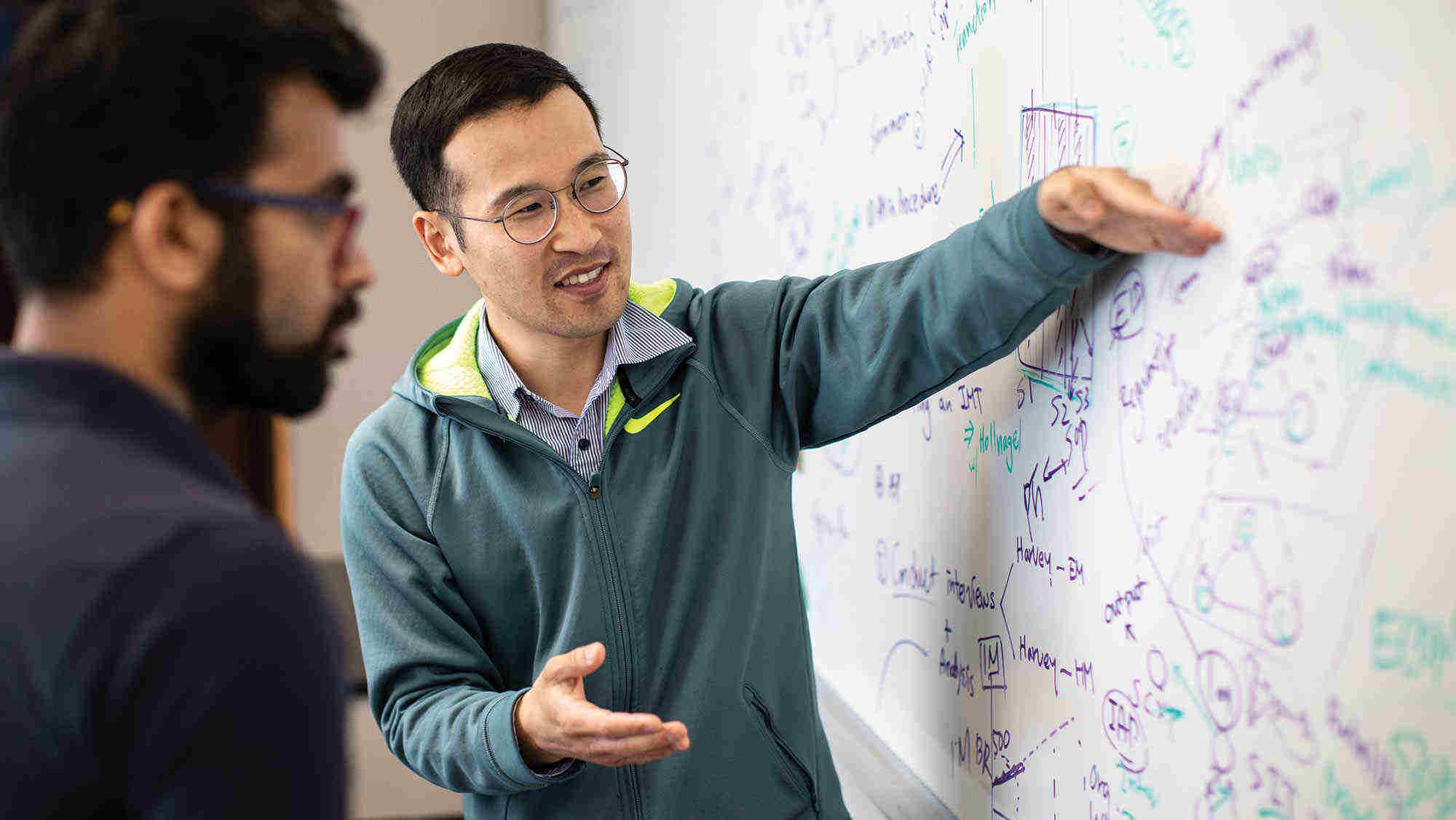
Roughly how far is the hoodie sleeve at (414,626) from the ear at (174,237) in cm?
51

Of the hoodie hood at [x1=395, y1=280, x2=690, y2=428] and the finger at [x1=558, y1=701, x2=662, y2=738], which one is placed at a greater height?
the hoodie hood at [x1=395, y1=280, x2=690, y2=428]

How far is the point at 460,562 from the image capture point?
1.11 meters

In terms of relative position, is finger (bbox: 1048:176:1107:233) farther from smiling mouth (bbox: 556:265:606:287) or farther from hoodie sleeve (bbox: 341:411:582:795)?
hoodie sleeve (bbox: 341:411:582:795)

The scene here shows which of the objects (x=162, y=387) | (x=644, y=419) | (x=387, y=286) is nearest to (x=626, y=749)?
(x=644, y=419)

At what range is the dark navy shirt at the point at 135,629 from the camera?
0.53 meters

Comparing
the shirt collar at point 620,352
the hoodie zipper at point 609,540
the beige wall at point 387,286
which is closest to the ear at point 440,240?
the shirt collar at point 620,352

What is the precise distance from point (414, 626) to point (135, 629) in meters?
0.58

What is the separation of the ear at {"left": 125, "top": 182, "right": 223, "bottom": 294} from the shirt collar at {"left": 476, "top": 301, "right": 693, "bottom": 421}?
53 centimetres

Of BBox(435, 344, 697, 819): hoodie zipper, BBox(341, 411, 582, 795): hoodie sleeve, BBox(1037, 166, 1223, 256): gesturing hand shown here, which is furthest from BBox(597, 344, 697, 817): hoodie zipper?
BBox(1037, 166, 1223, 256): gesturing hand

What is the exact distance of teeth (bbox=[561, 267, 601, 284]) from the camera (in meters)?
1.15

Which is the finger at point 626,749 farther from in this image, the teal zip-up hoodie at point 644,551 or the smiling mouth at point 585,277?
the smiling mouth at point 585,277

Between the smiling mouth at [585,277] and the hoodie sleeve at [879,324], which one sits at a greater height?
the smiling mouth at [585,277]

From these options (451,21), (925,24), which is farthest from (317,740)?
(451,21)

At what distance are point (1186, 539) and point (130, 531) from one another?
68 cm
